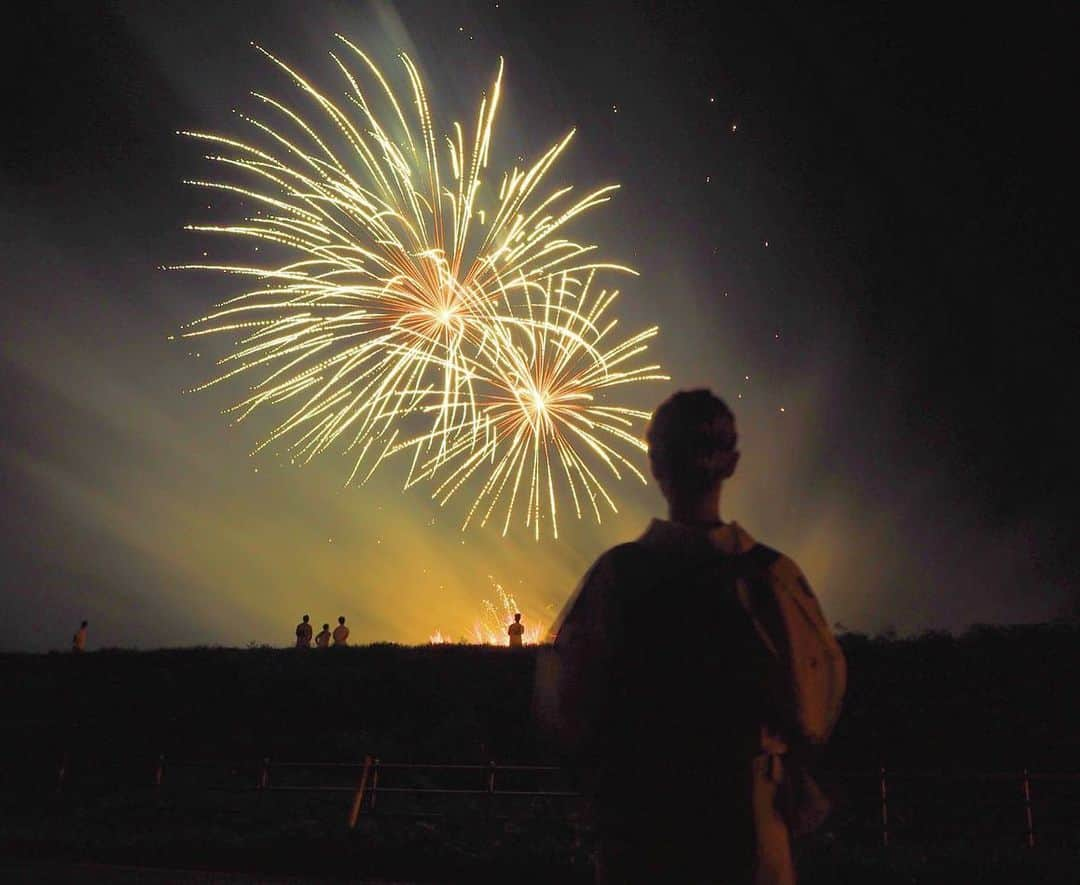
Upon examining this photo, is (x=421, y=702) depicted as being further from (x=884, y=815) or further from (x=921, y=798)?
(x=884, y=815)

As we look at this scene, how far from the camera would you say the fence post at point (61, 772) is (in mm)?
18453

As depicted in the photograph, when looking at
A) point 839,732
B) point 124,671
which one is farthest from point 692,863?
point 124,671

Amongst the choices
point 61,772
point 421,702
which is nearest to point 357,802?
point 421,702

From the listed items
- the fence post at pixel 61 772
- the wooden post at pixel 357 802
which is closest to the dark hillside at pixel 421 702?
the fence post at pixel 61 772

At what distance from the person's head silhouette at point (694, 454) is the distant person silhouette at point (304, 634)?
23.0m

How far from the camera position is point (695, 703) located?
64.7 inches

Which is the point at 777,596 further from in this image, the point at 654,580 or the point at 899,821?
the point at 899,821

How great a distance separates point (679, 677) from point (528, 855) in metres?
10.8

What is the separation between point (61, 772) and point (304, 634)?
6650mm

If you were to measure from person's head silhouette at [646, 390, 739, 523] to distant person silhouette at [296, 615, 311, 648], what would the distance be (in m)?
23.0

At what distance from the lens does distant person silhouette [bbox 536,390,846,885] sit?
5.31 ft

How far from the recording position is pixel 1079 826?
1291cm

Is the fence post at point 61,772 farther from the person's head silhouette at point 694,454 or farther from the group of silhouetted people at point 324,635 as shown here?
the person's head silhouette at point 694,454

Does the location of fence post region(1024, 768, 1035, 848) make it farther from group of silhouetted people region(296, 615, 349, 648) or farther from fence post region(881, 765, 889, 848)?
group of silhouetted people region(296, 615, 349, 648)
